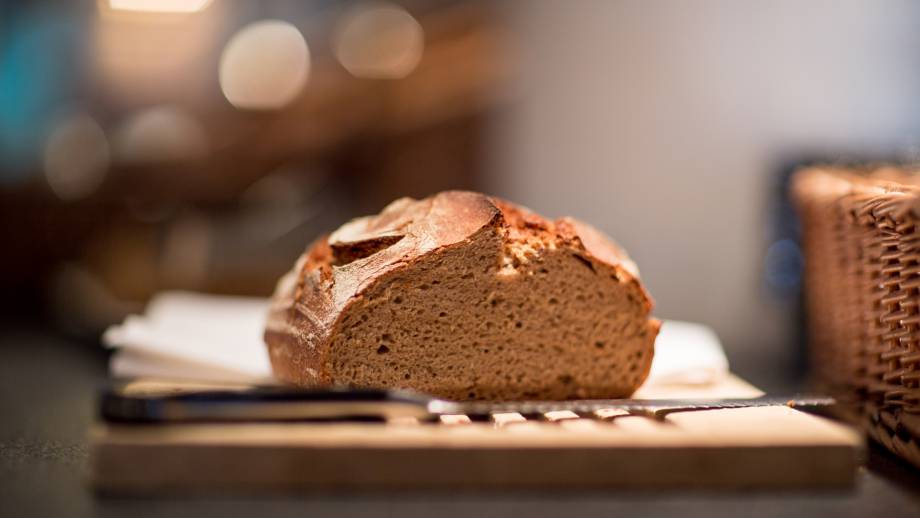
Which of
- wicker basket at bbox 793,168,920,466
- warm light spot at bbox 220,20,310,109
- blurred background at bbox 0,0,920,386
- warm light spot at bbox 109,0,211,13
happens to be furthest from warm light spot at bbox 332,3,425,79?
wicker basket at bbox 793,168,920,466

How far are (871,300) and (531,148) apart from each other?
2647 mm

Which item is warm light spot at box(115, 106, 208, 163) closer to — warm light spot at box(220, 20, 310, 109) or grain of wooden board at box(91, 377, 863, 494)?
warm light spot at box(220, 20, 310, 109)

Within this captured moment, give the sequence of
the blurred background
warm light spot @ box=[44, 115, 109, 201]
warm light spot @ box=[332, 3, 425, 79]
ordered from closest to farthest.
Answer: the blurred background < warm light spot @ box=[332, 3, 425, 79] < warm light spot @ box=[44, 115, 109, 201]

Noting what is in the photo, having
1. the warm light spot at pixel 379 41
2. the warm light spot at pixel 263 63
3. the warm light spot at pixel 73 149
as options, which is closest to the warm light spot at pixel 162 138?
the warm light spot at pixel 73 149

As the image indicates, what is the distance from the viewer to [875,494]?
1.10m

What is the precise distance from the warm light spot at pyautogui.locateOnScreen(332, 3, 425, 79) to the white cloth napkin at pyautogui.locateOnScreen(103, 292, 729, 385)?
242 cm

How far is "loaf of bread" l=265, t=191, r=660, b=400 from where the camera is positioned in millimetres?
1386

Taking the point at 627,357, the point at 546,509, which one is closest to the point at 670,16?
the point at 627,357

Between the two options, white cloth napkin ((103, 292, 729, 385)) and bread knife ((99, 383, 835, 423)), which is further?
white cloth napkin ((103, 292, 729, 385))

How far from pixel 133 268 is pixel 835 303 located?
296 cm

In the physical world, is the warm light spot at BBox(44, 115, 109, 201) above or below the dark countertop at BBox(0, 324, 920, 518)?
above

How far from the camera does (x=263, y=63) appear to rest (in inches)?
224

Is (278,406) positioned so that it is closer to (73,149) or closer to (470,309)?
(470,309)

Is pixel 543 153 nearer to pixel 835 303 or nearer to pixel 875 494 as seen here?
pixel 835 303
